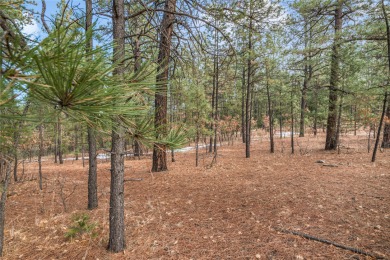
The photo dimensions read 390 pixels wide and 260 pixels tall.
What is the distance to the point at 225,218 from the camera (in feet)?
13.0

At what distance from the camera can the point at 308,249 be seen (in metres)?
2.82

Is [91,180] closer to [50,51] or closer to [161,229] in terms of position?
[161,229]

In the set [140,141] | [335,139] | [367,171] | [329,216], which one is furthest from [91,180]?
[335,139]

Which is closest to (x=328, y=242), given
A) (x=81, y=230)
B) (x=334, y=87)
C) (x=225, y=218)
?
(x=225, y=218)

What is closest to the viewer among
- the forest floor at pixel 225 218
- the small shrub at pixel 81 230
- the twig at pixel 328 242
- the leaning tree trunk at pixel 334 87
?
the twig at pixel 328 242

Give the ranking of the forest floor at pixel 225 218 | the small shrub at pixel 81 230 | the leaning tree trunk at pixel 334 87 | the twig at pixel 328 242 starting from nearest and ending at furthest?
1. the twig at pixel 328 242
2. the forest floor at pixel 225 218
3. the small shrub at pixel 81 230
4. the leaning tree trunk at pixel 334 87

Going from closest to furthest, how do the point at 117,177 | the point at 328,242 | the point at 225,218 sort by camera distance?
1. the point at 117,177
2. the point at 328,242
3. the point at 225,218

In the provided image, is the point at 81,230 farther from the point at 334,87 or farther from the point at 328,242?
the point at 334,87

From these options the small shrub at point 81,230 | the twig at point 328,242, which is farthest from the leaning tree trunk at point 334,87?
the small shrub at point 81,230

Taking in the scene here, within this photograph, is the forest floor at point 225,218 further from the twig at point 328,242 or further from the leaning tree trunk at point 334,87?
the leaning tree trunk at point 334,87

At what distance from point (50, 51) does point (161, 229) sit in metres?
3.49

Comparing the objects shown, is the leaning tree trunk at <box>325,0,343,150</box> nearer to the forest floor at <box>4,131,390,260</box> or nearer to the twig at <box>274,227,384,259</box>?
the forest floor at <box>4,131,390,260</box>

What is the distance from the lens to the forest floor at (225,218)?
2973mm

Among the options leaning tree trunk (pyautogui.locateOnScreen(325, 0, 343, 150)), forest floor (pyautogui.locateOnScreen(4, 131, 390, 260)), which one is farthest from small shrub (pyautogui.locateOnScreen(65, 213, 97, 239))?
leaning tree trunk (pyautogui.locateOnScreen(325, 0, 343, 150))
